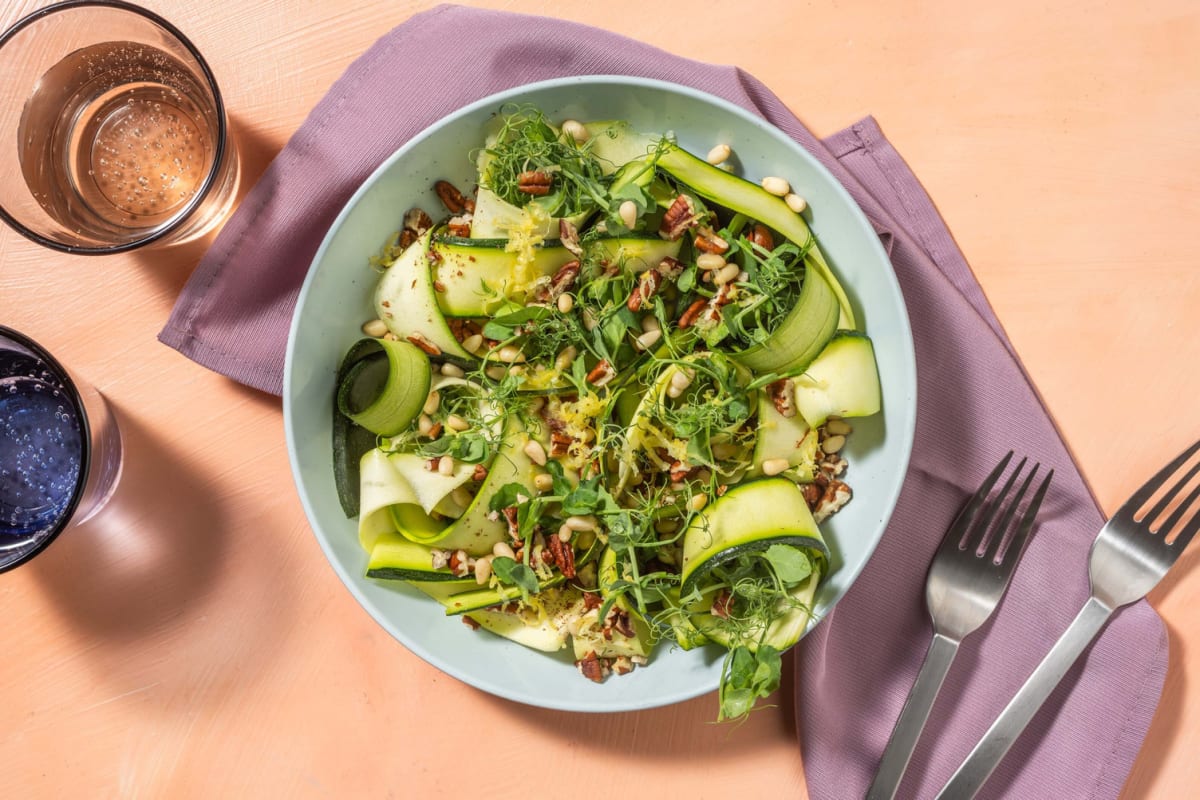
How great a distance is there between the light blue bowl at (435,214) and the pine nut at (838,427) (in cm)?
2

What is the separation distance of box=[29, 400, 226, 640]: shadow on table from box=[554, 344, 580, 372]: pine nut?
0.74 meters

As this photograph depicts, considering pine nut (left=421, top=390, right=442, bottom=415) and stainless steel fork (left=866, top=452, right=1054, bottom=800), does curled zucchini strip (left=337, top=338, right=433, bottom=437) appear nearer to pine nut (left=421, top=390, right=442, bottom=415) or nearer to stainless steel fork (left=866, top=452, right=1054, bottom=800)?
pine nut (left=421, top=390, right=442, bottom=415)

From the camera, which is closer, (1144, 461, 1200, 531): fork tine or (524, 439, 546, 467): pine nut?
(524, 439, 546, 467): pine nut

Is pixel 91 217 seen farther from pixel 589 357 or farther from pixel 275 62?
pixel 589 357

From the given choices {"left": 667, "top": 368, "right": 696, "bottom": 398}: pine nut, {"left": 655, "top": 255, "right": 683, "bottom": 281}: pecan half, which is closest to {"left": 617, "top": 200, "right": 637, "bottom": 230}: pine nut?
{"left": 655, "top": 255, "right": 683, "bottom": 281}: pecan half

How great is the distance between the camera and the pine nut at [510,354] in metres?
1.32

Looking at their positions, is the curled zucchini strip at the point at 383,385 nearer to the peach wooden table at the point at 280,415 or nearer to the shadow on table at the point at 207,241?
the peach wooden table at the point at 280,415

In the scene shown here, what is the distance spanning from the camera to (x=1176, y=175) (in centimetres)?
158

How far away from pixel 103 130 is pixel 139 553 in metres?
0.76

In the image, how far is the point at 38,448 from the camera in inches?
61.4

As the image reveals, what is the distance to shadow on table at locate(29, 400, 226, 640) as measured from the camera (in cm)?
162

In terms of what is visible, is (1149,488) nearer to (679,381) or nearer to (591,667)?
(679,381)

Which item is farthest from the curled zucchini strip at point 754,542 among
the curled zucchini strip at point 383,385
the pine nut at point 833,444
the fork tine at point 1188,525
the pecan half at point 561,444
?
the fork tine at point 1188,525

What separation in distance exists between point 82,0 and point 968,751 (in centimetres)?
196
